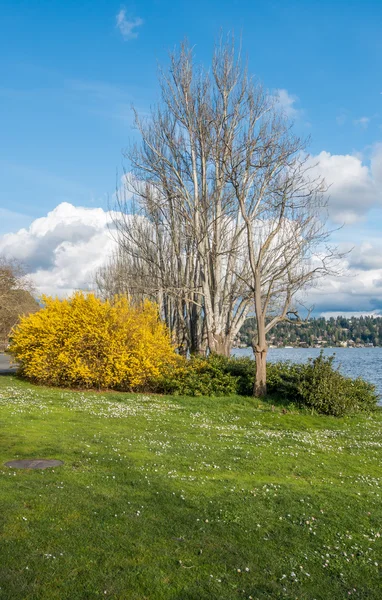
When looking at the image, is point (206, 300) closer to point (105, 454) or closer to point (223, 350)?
point (223, 350)

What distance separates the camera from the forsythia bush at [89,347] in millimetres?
22203

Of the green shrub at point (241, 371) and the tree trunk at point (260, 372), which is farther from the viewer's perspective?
the green shrub at point (241, 371)

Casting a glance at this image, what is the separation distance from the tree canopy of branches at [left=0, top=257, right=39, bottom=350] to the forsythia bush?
31652 millimetres

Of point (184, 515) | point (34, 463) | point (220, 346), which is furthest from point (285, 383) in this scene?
point (184, 515)

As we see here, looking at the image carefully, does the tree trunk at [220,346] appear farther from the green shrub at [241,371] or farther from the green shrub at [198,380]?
the green shrub at [198,380]

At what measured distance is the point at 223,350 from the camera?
2662 cm

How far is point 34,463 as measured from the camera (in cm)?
904

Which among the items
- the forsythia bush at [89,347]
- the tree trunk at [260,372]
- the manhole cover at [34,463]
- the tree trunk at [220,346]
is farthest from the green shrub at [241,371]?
the manhole cover at [34,463]

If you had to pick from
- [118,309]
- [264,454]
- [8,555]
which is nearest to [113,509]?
[8,555]

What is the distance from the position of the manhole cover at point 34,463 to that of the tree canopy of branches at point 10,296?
152 ft

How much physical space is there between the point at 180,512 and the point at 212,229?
21.1m

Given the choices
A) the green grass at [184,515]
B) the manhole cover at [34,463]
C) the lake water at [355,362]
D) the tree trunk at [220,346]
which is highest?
the tree trunk at [220,346]

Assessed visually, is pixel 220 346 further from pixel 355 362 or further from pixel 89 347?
pixel 355 362

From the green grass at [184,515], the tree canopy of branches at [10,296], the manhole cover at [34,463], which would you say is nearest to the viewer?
the green grass at [184,515]
